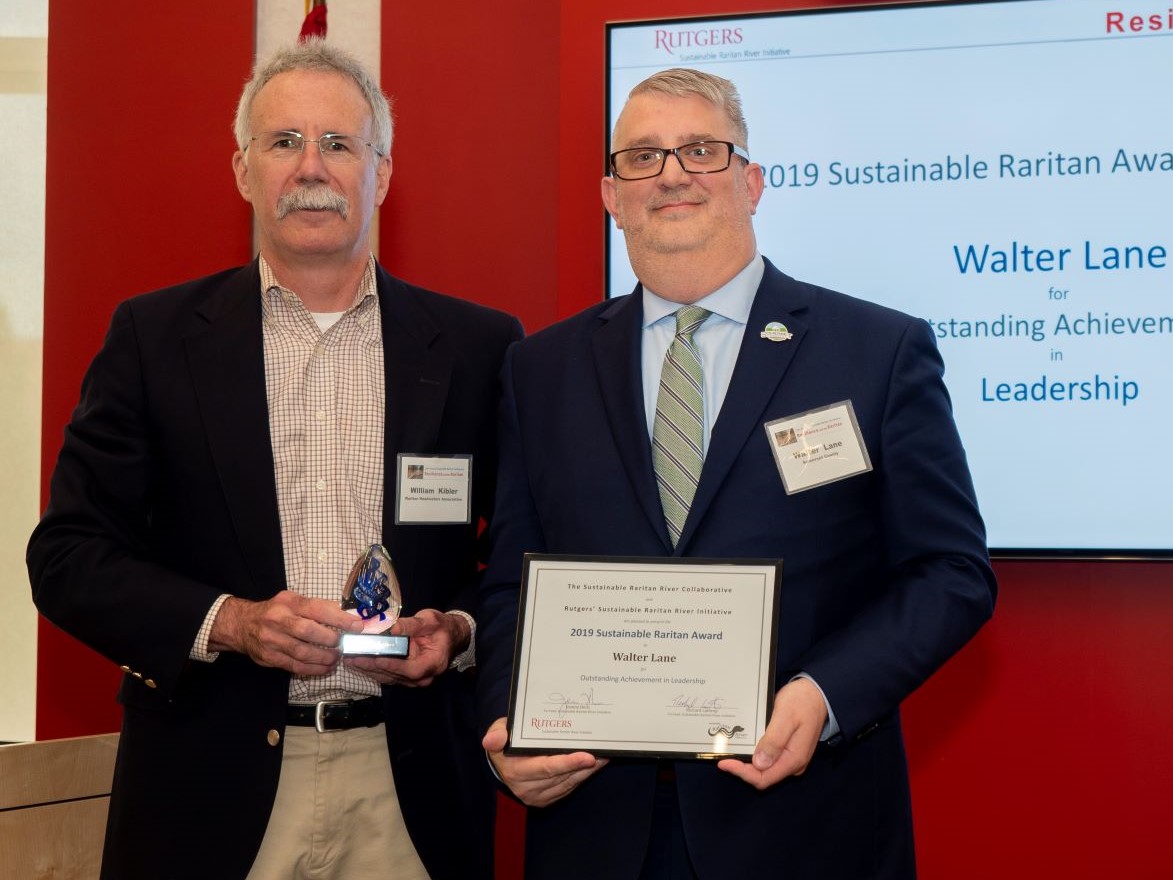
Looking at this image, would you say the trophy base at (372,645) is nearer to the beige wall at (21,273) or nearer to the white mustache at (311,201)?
the white mustache at (311,201)

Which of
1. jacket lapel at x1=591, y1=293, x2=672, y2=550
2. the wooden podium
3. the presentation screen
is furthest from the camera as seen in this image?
the presentation screen

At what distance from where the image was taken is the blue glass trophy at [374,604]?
2064 millimetres

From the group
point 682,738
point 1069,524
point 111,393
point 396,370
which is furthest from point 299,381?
point 1069,524

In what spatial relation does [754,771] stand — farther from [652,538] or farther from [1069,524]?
[1069,524]

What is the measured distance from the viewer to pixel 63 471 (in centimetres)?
232

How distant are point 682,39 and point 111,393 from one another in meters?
1.84

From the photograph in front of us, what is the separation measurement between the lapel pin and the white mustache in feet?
2.91

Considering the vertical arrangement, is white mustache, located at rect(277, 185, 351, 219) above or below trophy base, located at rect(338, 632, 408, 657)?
above

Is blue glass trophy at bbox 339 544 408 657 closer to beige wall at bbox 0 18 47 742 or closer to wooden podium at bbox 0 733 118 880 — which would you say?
wooden podium at bbox 0 733 118 880

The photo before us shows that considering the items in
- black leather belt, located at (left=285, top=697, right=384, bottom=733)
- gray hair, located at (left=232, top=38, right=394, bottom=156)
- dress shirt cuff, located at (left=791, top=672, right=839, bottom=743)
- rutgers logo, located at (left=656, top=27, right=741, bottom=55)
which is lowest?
black leather belt, located at (left=285, top=697, right=384, bottom=733)

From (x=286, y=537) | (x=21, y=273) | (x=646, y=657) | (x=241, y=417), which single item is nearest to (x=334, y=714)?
(x=286, y=537)

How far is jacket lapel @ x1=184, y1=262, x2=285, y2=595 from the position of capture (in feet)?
7.38

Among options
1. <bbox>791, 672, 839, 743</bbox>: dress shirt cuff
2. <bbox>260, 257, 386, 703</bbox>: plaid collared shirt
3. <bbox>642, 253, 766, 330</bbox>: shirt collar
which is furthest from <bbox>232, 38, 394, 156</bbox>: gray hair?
<bbox>791, 672, 839, 743</bbox>: dress shirt cuff
